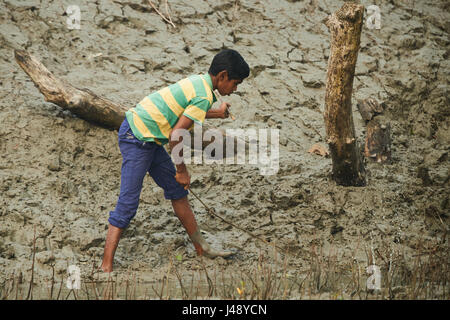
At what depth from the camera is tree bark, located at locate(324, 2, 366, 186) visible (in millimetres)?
4320

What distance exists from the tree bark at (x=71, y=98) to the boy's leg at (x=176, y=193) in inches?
52.4

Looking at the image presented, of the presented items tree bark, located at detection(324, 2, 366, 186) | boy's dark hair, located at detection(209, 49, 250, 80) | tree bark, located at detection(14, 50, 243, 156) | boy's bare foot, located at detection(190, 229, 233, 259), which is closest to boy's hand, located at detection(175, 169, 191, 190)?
boy's bare foot, located at detection(190, 229, 233, 259)

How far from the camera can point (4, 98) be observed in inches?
214

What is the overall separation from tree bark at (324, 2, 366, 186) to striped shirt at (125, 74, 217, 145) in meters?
1.28

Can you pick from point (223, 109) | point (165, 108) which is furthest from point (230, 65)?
point (165, 108)

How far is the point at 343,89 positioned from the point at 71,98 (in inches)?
104

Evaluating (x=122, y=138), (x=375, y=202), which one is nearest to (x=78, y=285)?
(x=122, y=138)

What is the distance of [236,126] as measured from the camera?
5.87m

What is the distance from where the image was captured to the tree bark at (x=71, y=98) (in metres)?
5.09

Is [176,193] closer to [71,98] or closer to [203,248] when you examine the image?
[203,248]

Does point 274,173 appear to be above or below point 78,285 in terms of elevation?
above

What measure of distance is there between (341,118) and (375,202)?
0.97 metres

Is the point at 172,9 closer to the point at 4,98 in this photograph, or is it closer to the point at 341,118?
the point at 4,98
